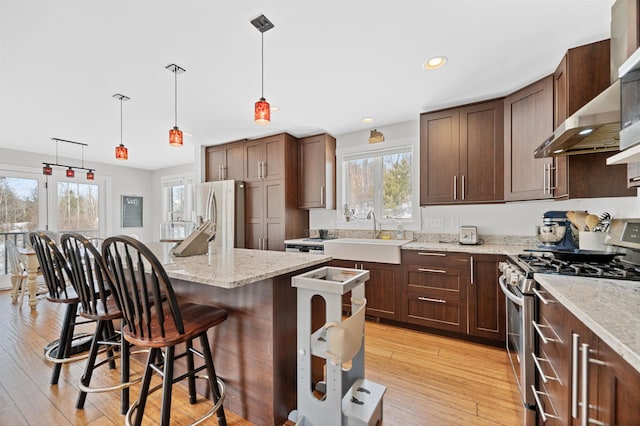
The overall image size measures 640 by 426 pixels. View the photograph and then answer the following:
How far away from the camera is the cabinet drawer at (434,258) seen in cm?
252

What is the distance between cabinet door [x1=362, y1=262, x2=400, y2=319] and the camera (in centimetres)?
283

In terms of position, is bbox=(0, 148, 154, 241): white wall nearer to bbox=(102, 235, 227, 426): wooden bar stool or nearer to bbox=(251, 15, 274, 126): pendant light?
bbox=(102, 235, 227, 426): wooden bar stool

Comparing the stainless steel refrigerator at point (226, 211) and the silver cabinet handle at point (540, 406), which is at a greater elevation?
the stainless steel refrigerator at point (226, 211)

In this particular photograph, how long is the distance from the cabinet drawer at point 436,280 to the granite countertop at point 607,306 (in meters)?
1.24

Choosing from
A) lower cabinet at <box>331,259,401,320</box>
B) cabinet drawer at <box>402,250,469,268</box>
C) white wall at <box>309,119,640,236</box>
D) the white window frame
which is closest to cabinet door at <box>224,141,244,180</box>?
the white window frame

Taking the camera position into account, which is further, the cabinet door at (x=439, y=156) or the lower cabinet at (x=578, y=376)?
the cabinet door at (x=439, y=156)

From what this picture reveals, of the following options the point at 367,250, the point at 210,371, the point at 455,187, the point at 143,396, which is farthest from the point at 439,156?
the point at 143,396

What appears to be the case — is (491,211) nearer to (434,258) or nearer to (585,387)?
(434,258)

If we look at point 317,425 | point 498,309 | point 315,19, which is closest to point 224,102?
point 315,19

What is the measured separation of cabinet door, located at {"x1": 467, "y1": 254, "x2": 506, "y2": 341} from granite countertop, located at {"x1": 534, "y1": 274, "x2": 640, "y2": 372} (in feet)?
3.75

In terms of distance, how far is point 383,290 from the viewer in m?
2.89

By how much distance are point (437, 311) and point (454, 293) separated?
253 mm

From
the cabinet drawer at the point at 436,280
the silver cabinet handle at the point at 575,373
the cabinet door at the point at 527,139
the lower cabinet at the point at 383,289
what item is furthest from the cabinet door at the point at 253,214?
the silver cabinet handle at the point at 575,373

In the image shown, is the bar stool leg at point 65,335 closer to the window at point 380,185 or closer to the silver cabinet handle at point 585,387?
the silver cabinet handle at point 585,387
